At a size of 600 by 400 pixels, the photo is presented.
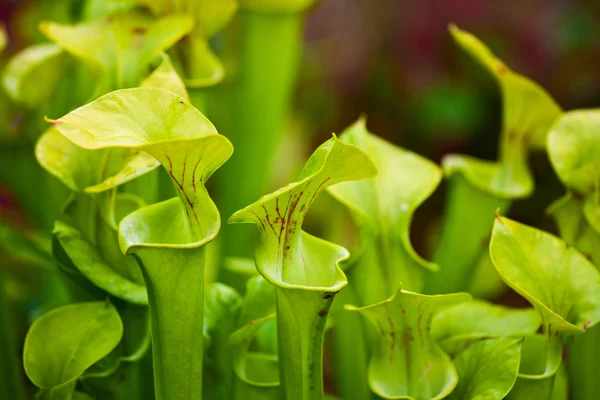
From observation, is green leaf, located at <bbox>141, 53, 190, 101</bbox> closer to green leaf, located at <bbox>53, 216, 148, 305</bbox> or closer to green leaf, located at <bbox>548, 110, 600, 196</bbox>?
green leaf, located at <bbox>53, 216, 148, 305</bbox>

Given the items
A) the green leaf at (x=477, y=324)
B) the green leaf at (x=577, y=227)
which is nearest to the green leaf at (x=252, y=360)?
the green leaf at (x=477, y=324)

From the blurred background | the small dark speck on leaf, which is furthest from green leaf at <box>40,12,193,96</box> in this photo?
the blurred background

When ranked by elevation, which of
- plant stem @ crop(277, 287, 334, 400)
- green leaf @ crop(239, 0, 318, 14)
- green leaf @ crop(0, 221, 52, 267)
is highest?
green leaf @ crop(239, 0, 318, 14)

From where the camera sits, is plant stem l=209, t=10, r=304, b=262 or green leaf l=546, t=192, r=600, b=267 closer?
green leaf l=546, t=192, r=600, b=267

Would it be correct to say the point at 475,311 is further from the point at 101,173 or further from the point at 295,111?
the point at 295,111

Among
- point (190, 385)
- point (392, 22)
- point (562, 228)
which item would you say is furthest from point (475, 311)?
point (392, 22)

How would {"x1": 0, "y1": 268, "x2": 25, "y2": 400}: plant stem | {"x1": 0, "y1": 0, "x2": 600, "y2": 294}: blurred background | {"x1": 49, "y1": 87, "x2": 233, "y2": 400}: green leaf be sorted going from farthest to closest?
{"x1": 0, "y1": 0, "x2": 600, "y2": 294}: blurred background, {"x1": 0, "y1": 268, "x2": 25, "y2": 400}: plant stem, {"x1": 49, "y1": 87, "x2": 233, "y2": 400}: green leaf

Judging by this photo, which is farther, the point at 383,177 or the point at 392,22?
the point at 392,22
